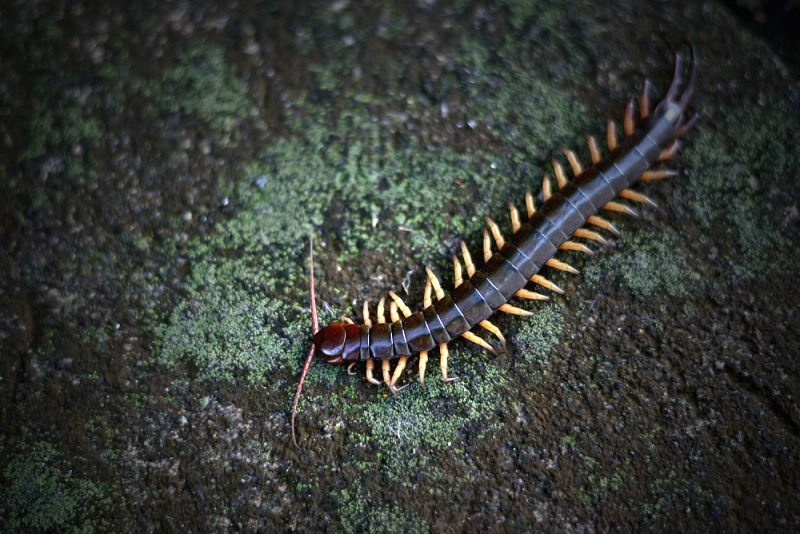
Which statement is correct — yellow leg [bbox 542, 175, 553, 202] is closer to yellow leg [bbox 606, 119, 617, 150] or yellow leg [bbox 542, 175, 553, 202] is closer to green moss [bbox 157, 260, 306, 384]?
yellow leg [bbox 606, 119, 617, 150]

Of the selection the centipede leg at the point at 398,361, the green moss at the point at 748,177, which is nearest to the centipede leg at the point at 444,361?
the centipede leg at the point at 398,361

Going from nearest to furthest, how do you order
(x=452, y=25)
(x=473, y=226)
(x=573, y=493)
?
(x=573, y=493) < (x=473, y=226) < (x=452, y=25)

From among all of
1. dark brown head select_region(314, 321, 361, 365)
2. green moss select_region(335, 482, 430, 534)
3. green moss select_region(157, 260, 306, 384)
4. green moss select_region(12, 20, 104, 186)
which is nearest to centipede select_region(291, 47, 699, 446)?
dark brown head select_region(314, 321, 361, 365)

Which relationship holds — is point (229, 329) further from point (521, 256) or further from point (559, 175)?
point (559, 175)

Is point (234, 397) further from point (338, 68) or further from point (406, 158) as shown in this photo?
point (338, 68)

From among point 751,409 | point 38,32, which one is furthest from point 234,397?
point 38,32
